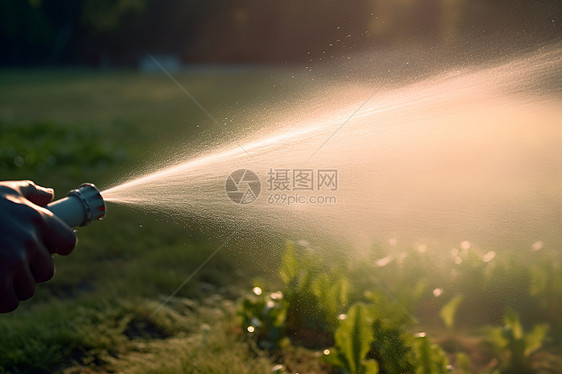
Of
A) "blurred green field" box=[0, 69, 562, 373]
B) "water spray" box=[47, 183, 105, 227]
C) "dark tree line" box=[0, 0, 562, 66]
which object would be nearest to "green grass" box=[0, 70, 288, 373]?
"blurred green field" box=[0, 69, 562, 373]

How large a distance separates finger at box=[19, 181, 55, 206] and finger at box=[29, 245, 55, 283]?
0.23 metres


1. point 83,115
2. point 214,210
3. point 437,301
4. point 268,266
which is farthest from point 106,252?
point 83,115

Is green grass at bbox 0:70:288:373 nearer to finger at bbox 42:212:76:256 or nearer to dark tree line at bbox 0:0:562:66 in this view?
finger at bbox 42:212:76:256

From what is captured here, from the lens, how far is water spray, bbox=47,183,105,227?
174 cm

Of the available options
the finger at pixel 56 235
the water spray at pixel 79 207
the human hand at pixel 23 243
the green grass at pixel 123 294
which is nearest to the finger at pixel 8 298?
the human hand at pixel 23 243

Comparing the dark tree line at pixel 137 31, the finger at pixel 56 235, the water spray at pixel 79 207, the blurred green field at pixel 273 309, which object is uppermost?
the dark tree line at pixel 137 31

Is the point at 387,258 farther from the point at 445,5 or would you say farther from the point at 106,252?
the point at 106,252

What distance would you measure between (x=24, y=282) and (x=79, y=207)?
0.33 metres

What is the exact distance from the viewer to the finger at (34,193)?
1665 mm

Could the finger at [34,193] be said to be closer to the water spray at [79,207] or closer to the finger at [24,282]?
the water spray at [79,207]

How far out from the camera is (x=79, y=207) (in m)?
1.78

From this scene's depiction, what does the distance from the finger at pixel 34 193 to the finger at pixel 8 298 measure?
0.30 meters

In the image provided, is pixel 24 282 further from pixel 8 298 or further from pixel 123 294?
pixel 123 294

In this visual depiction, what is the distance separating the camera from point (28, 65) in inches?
1503
